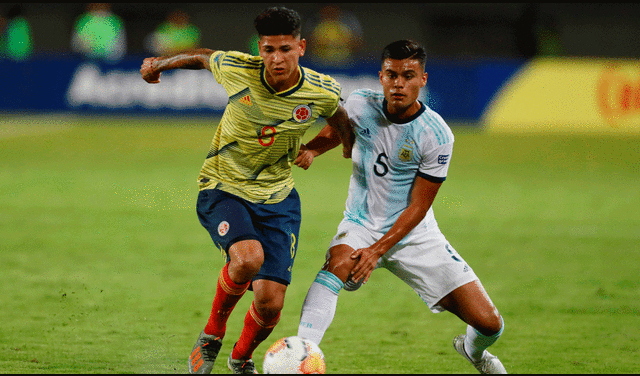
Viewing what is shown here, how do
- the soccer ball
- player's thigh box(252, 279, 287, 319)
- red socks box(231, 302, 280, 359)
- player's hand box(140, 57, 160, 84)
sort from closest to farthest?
the soccer ball → player's thigh box(252, 279, 287, 319) → red socks box(231, 302, 280, 359) → player's hand box(140, 57, 160, 84)

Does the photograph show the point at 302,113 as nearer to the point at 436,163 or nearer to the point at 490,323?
the point at 436,163

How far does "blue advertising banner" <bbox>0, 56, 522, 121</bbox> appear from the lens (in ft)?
57.3

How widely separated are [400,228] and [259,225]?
3.00 feet

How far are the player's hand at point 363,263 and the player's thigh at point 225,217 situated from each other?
2.08ft

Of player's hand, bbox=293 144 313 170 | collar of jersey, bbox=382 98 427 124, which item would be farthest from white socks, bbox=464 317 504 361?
player's hand, bbox=293 144 313 170

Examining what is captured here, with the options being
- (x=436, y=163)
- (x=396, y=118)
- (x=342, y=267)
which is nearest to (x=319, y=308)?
(x=342, y=267)

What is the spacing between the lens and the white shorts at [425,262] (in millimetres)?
4852

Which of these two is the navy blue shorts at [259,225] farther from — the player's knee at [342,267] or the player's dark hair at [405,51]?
the player's dark hair at [405,51]

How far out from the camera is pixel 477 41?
26.2 m

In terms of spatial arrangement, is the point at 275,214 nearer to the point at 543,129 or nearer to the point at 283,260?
the point at 283,260

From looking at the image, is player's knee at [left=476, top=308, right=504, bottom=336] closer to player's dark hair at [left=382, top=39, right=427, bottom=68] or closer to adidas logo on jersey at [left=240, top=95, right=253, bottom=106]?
player's dark hair at [left=382, top=39, right=427, bottom=68]

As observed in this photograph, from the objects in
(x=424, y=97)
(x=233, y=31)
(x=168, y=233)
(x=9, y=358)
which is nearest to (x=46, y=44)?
(x=233, y=31)

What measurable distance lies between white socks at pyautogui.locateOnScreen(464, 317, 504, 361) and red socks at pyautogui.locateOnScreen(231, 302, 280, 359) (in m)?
1.24

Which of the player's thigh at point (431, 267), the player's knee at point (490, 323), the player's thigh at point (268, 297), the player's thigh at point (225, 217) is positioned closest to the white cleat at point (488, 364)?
the player's knee at point (490, 323)
